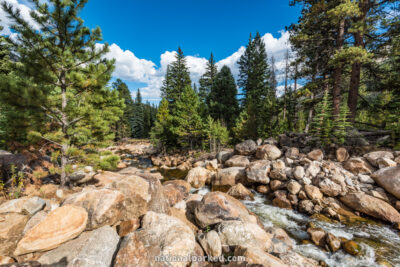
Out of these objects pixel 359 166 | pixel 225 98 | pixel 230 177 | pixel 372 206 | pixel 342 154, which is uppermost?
pixel 225 98

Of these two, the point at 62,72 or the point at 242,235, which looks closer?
the point at 242,235

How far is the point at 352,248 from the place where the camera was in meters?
4.16

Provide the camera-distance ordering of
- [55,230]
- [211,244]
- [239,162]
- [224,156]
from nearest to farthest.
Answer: [55,230] < [211,244] < [239,162] < [224,156]

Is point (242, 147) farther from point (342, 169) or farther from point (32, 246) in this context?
point (32, 246)

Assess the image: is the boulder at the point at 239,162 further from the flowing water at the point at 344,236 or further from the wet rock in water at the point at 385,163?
the wet rock in water at the point at 385,163

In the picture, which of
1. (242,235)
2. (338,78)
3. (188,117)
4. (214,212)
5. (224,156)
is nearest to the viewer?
(242,235)

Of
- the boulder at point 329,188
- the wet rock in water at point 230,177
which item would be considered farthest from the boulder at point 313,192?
the wet rock in water at point 230,177

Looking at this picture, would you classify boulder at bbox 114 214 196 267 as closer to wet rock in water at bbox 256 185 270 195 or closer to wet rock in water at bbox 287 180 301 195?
wet rock in water at bbox 287 180 301 195

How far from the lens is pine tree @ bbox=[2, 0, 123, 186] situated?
14.4 ft

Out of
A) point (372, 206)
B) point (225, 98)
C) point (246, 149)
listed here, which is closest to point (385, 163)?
point (372, 206)

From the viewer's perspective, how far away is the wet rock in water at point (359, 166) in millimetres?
6713

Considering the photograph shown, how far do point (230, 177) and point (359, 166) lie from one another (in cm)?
602

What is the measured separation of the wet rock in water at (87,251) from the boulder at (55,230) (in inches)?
5.8

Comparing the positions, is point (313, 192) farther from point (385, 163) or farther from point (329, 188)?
point (385, 163)
